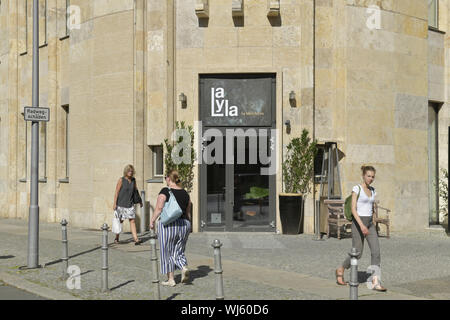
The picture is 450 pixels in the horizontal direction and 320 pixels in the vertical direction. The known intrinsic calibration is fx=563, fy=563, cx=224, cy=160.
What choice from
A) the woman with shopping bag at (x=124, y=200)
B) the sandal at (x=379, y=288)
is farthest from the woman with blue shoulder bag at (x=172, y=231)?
the woman with shopping bag at (x=124, y=200)

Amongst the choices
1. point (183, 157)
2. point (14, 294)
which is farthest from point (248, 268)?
point (183, 157)

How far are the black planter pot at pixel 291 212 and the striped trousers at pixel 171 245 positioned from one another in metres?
7.16

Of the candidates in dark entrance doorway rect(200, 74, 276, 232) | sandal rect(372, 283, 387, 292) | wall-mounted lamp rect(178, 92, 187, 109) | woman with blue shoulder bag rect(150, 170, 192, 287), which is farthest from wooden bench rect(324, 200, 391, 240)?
woman with blue shoulder bag rect(150, 170, 192, 287)

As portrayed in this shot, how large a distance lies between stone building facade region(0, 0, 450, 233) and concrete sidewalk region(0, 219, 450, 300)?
2401 millimetres

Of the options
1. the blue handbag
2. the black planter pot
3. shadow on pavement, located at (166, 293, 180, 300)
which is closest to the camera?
shadow on pavement, located at (166, 293, 180, 300)

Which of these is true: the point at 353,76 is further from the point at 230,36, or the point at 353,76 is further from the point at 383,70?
the point at 230,36

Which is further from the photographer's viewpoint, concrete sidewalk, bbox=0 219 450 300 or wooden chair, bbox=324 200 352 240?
wooden chair, bbox=324 200 352 240

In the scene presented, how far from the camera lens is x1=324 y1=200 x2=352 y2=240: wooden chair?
571 inches

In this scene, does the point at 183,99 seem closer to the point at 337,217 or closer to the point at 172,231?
the point at 337,217

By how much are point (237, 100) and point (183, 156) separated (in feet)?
7.27

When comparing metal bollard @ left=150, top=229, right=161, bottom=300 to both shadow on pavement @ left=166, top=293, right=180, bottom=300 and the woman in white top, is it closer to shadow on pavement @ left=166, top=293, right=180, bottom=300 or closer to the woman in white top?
shadow on pavement @ left=166, top=293, right=180, bottom=300

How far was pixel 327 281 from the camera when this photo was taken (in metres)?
8.79

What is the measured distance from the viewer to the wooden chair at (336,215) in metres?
14.5

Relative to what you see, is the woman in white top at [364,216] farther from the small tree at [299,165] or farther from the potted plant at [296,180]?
the small tree at [299,165]
